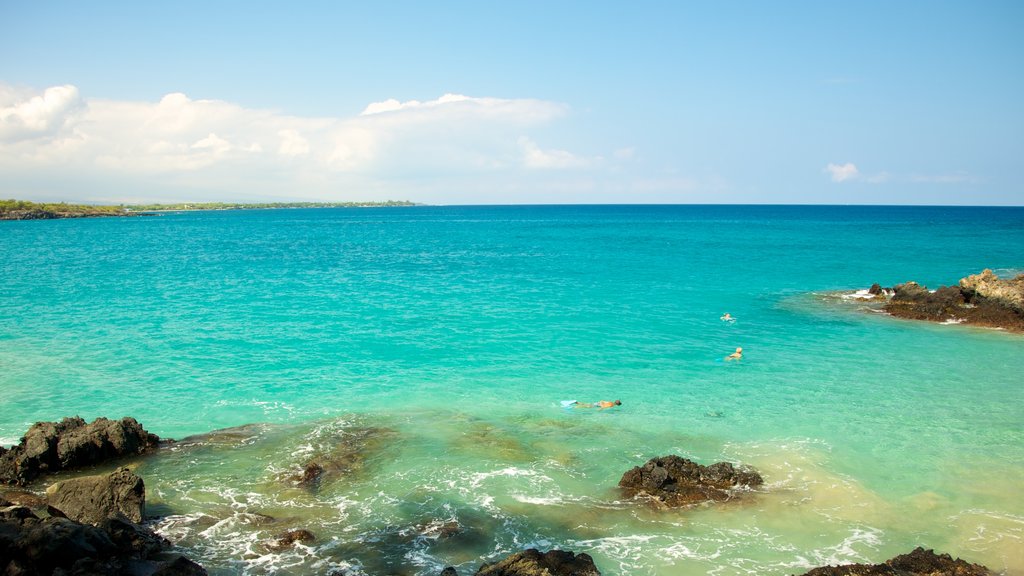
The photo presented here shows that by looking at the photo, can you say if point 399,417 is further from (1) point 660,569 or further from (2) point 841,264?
(2) point 841,264

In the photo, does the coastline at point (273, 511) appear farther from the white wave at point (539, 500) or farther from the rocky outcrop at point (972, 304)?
the rocky outcrop at point (972, 304)

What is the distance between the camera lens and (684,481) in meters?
16.9

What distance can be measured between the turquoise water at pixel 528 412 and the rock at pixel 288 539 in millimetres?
270

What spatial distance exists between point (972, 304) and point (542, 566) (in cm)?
4179

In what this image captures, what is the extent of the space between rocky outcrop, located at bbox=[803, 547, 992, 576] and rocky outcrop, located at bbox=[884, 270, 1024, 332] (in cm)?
3132

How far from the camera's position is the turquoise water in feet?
48.0

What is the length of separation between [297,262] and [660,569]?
6719 centimetres

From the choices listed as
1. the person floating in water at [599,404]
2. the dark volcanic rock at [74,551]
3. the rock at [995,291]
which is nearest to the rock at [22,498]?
the dark volcanic rock at [74,551]

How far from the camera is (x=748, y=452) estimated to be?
19.6 m

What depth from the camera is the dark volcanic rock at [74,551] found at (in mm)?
10859

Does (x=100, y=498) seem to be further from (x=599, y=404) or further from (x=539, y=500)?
(x=599, y=404)

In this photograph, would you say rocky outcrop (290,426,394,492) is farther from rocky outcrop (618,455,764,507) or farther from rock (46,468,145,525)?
rocky outcrop (618,455,764,507)

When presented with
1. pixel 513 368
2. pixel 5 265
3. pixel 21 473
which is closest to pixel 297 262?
pixel 5 265

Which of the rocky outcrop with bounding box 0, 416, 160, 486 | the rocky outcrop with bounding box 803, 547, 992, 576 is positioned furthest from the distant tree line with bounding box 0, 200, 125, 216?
the rocky outcrop with bounding box 803, 547, 992, 576
